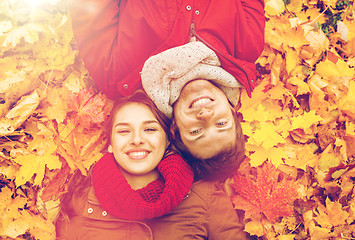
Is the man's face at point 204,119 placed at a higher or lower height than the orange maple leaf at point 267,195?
higher

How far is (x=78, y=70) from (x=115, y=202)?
0.86m

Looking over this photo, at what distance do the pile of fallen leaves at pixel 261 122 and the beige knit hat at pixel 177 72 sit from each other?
1.16 feet

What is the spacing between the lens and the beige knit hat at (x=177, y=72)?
1.83 m

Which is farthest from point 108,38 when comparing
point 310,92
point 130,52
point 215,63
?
point 310,92

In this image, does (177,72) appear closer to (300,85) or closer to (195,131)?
(195,131)

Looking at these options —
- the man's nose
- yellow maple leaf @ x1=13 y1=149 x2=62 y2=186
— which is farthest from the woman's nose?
yellow maple leaf @ x1=13 y1=149 x2=62 y2=186

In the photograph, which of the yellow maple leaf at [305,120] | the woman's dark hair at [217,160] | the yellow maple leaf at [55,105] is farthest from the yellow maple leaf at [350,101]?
the yellow maple leaf at [55,105]

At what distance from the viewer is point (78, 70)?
207 cm

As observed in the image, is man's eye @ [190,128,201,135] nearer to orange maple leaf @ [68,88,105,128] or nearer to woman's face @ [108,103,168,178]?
woman's face @ [108,103,168,178]

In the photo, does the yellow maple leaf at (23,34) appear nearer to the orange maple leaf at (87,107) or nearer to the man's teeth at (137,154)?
the orange maple leaf at (87,107)

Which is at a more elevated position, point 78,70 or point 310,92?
point 78,70

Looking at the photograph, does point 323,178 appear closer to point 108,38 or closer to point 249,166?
point 249,166

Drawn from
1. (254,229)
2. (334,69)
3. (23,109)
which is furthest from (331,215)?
(23,109)

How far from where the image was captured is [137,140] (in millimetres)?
1897
